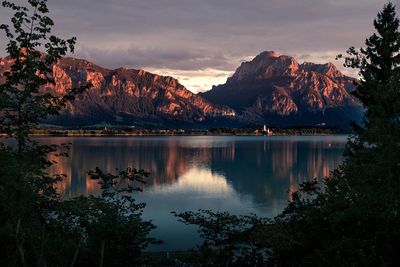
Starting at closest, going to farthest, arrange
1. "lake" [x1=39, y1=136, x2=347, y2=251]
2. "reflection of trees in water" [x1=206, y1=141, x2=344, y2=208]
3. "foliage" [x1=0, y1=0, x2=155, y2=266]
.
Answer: "foliage" [x1=0, y1=0, x2=155, y2=266] → "lake" [x1=39, y1=136, x2=347, y2=251] → "reflection of trees in water" [x1=206, y1=141, x2=344, y2=208]

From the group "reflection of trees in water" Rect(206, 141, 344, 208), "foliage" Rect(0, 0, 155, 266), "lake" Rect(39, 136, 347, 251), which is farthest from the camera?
"reflection of trees in water" Rect(206, 141, 344, 208)

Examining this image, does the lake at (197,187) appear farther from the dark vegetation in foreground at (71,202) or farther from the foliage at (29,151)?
the foliage at (29,151)

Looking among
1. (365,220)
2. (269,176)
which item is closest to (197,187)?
(269,176)

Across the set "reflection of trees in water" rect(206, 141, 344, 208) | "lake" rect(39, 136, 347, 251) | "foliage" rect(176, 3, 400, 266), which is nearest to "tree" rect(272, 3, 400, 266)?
"foliage" rect(176, 3, 400, 266)

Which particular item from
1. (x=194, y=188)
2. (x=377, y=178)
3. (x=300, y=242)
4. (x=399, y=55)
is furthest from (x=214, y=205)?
(x=377, y=178)

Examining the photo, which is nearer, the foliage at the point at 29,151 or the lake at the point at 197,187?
the foliage at the point at 29,151

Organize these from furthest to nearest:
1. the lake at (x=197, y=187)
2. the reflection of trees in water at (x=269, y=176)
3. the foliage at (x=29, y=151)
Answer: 1. the reflection of trees in water at (x=269, y=176)
2. the lake at (x=197, y=187)
3. the foliage at (x=29, y=151)

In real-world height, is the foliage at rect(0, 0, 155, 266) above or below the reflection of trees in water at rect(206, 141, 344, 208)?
above

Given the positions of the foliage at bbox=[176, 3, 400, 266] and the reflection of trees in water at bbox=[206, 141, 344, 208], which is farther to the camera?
the reflection of trees in water at bbox=[206, 141, 344, 208]

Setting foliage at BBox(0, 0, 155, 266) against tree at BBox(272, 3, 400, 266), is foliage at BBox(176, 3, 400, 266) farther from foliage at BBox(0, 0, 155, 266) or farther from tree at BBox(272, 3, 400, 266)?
foliage at BBox(0, 0, 155, 266)

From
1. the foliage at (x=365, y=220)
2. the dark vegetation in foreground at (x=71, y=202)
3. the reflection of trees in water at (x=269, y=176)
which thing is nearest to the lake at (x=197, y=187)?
the reflection of trees in water at (x=269, y=176)

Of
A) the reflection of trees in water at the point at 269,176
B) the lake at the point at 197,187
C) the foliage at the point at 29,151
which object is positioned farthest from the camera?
the reflection of trees in water at the point at 269,176

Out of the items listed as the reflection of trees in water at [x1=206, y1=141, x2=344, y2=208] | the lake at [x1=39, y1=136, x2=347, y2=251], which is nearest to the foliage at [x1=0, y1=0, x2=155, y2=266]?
the lake at [x1=39, y1=136, x2=347, y2=251]

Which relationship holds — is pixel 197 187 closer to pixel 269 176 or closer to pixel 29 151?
pixel 269 176
